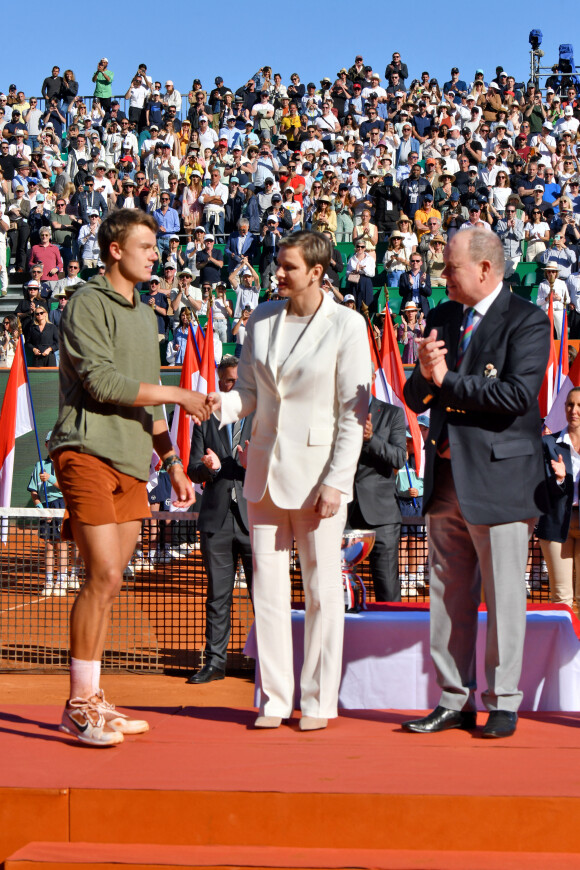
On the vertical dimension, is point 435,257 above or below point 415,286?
above

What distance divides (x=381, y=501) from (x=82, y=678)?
3507 mm

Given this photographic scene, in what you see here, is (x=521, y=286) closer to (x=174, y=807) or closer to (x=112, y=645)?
(x=112, y=645)

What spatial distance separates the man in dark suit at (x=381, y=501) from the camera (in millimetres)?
7457

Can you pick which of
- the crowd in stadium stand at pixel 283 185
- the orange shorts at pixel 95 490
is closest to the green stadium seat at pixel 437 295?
the crowd in stadium stand at pixel 283 185

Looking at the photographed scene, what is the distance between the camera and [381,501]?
297 inches

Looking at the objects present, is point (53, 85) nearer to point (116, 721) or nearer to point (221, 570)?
point (221, 570)

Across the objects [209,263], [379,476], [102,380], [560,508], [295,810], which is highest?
[209,263]

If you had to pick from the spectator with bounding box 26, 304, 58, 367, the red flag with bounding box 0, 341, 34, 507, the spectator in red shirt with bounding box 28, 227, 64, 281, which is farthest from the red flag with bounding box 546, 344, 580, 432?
the spectator in red shirt with bounding box 28, 227, 64, 281

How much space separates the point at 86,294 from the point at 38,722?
190 centimetres

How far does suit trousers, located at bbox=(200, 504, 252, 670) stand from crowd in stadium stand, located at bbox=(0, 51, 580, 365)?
8948 millimetres

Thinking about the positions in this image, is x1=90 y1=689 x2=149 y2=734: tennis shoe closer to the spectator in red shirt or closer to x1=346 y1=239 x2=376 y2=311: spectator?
x1=346 y1=239 x2=376 y2=311: spectator

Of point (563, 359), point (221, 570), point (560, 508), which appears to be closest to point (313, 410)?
point (221, 570)

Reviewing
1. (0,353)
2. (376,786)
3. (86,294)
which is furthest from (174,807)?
(0,353)

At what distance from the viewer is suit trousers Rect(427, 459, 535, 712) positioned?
173 inches
